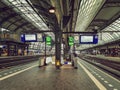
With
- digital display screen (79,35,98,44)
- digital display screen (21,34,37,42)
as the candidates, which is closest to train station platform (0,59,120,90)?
digital display screen (21,34,37,42)

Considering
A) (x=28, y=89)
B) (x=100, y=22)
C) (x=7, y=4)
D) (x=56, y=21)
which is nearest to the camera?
(x=28, y=89)

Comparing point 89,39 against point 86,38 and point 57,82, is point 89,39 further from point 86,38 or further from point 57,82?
point 57,82

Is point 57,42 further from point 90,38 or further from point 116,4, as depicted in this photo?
point 116,4

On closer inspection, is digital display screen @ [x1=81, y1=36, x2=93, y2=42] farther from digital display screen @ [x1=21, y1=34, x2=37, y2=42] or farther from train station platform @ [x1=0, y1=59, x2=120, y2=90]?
train station platform @ [x1=0, y1=59, x2=120, y2=90]

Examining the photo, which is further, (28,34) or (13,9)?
(13,9)

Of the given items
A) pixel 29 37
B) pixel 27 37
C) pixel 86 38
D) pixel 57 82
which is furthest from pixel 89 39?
pixel 57 82

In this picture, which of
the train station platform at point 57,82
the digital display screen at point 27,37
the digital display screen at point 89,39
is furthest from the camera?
the digital display screen at point 89,39

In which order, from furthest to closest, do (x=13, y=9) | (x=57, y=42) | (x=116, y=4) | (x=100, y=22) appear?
(x=100, y=22) → (x=13, y=9) → (x=116, y=4) → (x=57, y=42)

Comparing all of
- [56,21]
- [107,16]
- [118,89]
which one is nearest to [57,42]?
[56,21]

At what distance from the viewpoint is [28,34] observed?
31.3 meters

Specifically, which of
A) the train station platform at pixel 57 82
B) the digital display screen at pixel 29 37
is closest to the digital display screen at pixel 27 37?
the digital display screen at pixel 29 37

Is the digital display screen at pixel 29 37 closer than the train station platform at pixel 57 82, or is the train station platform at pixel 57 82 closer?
the train station platform at pixel 57 82

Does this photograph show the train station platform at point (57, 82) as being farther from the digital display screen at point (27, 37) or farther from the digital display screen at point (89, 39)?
the digital display screen at point (89, 39)

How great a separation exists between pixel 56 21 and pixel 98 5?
13.4 m
